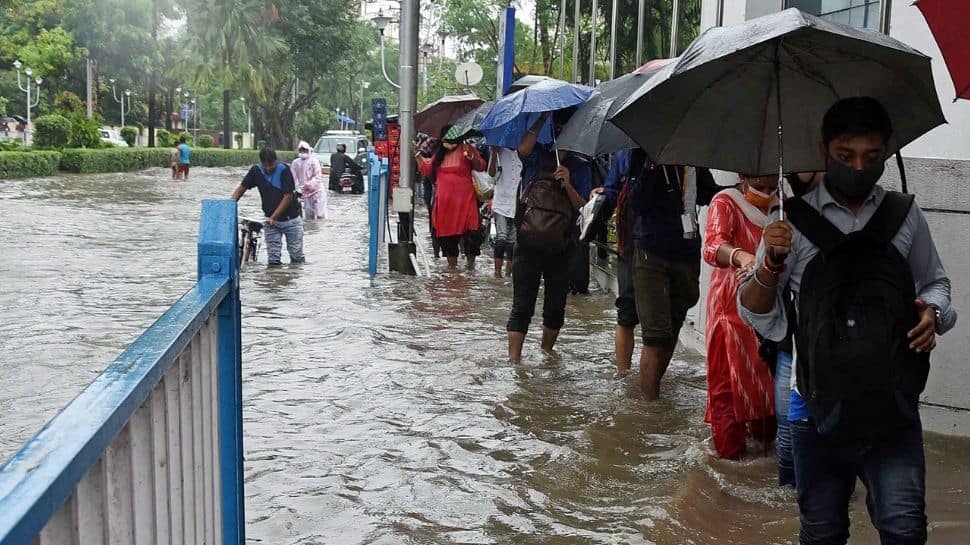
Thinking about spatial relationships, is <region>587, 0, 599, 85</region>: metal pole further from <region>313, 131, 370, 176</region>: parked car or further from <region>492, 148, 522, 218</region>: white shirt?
<region>313, 131, 370, 176</region>: parked car

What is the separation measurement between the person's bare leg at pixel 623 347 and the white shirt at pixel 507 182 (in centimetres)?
380

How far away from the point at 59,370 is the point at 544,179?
3.72m

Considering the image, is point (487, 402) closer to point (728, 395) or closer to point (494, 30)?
point (728, 395)

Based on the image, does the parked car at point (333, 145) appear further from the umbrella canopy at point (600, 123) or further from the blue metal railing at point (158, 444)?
the blue metal railing at point (158, 444)

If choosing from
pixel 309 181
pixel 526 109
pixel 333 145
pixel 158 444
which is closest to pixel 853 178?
pixel 158 444

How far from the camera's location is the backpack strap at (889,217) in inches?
121

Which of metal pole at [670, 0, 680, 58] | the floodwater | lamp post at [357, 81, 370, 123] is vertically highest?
lamp post at [357, 81, 370, 123]

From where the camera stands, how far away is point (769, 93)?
148 inches

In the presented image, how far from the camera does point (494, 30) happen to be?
1328 inches

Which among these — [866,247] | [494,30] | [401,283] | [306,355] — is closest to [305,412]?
[306,355]

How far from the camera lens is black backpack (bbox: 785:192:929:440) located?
2.90 metres

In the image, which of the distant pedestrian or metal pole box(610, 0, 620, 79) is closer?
metal pole box(610, 0, 620, 79)

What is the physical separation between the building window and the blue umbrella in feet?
5.44

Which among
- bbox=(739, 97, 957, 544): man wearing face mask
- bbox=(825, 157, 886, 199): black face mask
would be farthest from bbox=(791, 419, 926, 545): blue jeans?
bbox=(825, 157, 886, 199): black face mask
